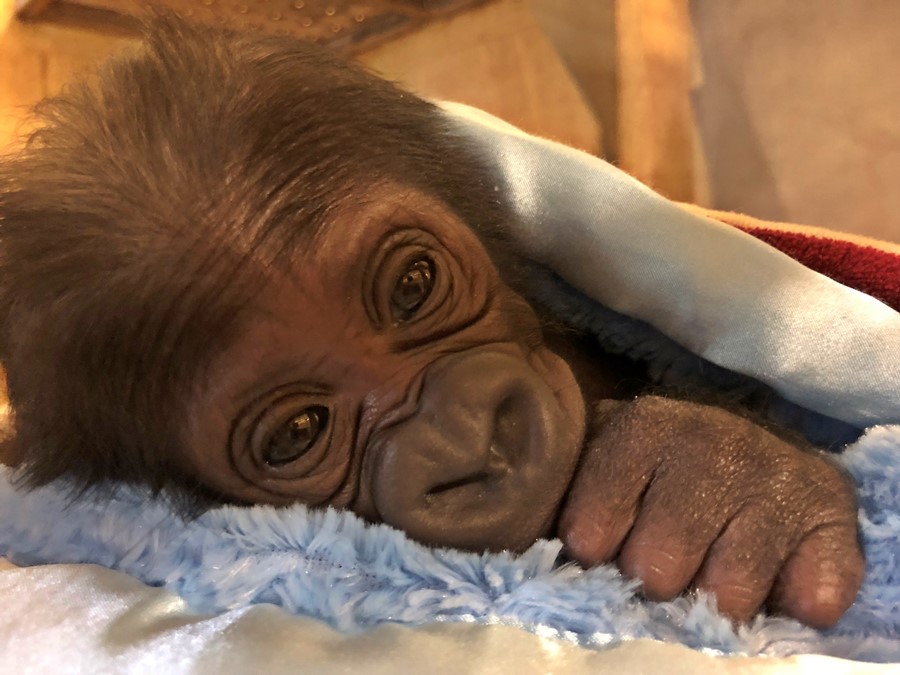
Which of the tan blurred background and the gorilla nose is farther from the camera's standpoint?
the tan blurred background

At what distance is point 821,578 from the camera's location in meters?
0.64

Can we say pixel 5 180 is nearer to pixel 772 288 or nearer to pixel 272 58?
pixel 272 58

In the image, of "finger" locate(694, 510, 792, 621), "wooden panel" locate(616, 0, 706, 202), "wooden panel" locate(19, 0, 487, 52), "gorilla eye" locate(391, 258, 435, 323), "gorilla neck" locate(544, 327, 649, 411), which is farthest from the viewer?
"wooden panel" locate(19, 0, 487, 52)

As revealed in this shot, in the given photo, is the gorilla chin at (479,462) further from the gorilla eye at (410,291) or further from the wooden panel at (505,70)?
the wooden panel at (505,70)

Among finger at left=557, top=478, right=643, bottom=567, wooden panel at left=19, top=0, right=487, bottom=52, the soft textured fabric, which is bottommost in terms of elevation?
the soft textured fabric

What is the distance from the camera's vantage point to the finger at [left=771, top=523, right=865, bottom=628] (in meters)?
0.63

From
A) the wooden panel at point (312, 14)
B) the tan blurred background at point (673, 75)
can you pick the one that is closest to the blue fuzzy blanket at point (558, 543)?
the tan blurred background at point (673, 75)

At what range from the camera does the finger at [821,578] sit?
0.63 meters

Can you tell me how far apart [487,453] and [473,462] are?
0.01m

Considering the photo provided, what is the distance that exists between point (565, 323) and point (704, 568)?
0.37 metres

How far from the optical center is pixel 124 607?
2.05ft

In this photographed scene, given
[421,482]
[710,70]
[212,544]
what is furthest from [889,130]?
[212,544]

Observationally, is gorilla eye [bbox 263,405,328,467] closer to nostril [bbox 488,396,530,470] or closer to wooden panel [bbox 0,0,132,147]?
nostril [bbox 488,396,530,470]

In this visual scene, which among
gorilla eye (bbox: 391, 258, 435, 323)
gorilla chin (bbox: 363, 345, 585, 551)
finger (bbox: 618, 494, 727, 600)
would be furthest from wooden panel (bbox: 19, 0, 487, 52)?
finger (bbox: 618, 494, 727, 600)
